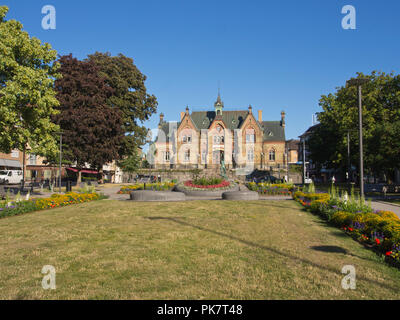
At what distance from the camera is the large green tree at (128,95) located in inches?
1487

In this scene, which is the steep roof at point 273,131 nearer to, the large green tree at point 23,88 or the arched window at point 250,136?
the arched window at point 250,136

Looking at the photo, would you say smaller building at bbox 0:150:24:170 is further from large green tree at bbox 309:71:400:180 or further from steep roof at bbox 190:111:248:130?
large green tree at bbox 309:71:400:180

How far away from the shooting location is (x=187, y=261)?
261 inches

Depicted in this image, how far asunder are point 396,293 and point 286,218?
26.7 feet

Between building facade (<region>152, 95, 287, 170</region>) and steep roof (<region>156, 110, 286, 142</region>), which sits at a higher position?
steep roof (<region>156, 110, 286, 142</region>)

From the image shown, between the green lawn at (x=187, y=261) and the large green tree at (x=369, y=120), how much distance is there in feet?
61.1

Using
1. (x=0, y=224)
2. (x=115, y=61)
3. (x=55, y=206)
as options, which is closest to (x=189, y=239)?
(x=0, y=224)

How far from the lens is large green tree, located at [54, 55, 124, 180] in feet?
96.6

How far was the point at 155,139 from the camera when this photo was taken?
71125 mm

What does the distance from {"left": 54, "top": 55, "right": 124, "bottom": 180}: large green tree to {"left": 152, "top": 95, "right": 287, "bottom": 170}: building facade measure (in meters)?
35.4

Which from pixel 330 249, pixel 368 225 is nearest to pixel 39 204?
pixel 330 249

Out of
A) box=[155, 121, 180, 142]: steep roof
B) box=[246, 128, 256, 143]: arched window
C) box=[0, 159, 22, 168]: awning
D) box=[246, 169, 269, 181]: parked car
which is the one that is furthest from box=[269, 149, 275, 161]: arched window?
box=[0, 159, 22, 168]: awning

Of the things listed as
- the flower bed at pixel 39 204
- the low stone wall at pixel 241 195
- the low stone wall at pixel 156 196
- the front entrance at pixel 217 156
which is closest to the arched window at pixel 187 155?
the front entrance at pixel 217 156
